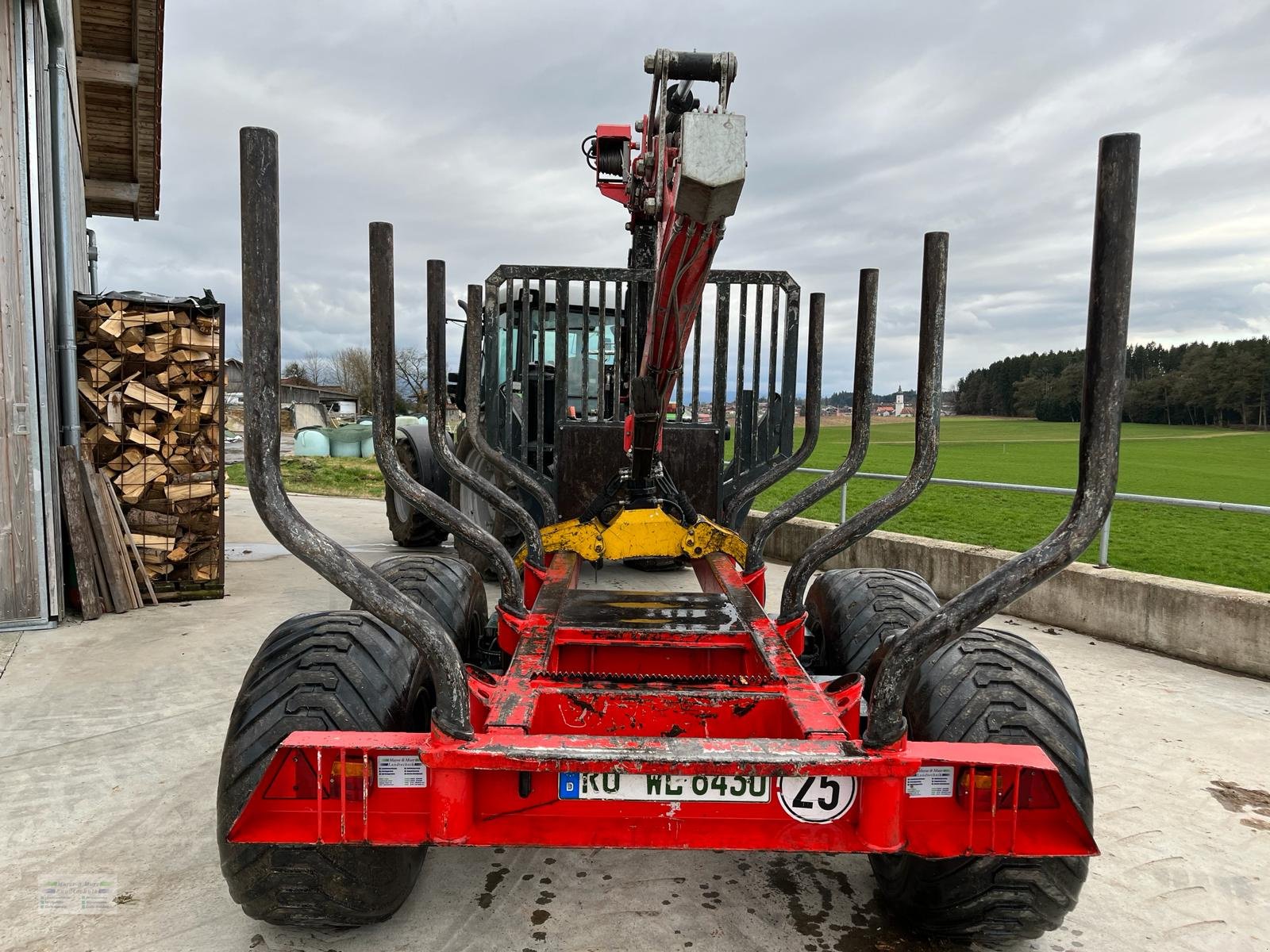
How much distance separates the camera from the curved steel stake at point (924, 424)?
2.91m

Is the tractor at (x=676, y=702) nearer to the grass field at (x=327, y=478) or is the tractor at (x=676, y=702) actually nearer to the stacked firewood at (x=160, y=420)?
the stacked firewood at (x=160, y=420)

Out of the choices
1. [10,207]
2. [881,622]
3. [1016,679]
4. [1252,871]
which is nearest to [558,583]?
[881,622]

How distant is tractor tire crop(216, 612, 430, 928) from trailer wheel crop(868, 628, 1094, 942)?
4.80ft

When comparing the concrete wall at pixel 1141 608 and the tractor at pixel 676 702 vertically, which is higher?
the tractor at pixel 676 702

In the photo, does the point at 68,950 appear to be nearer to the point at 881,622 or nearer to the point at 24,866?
the point at 24,866

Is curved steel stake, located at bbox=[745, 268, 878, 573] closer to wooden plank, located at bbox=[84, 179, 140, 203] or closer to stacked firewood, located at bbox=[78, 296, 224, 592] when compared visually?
stacked firewood, located at bbox=[78, 296, 224, 592]

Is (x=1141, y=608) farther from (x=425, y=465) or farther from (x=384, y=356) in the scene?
(x=425, y=465)

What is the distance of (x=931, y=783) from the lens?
2.09 m

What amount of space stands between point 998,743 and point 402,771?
1.54 meters

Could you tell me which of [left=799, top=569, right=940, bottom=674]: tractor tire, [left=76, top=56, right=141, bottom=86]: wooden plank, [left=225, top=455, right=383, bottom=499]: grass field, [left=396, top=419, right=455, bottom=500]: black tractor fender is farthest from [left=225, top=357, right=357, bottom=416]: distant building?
[left=799, top=569, right=940, bottom=674]: tractor tire

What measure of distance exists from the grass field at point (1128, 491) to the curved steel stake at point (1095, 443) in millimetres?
1392

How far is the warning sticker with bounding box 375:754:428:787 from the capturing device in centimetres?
208

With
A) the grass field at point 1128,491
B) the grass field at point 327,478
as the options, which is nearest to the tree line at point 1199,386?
the grass field at point 1128,491

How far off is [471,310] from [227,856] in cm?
321
